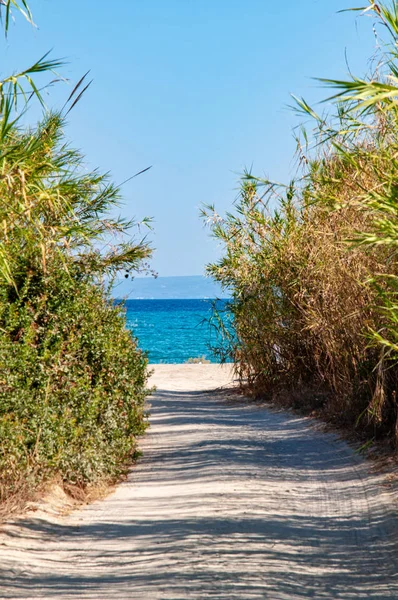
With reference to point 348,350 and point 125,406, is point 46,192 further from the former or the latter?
point 348,350

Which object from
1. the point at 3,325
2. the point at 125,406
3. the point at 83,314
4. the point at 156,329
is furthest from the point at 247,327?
the point at 156,329

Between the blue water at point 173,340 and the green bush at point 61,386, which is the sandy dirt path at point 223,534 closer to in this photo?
the green bush at point 61,386

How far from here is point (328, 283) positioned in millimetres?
10734

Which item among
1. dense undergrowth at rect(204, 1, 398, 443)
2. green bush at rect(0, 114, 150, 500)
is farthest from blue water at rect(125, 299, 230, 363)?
green bush at rect(0, 114, 150, 500)

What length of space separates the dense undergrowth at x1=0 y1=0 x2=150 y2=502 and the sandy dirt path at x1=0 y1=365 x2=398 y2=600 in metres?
0.46

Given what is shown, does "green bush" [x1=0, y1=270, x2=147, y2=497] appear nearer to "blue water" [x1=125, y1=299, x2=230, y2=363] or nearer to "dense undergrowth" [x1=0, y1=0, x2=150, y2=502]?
"dense undergrowth" [x1=0, y1=0, x2=150, y2=502]

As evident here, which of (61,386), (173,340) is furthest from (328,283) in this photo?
(173,340)

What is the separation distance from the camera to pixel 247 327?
1527 cm

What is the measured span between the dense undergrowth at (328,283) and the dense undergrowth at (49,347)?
2.54 m

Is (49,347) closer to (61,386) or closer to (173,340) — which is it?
(61,386)

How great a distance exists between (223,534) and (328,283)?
5829 mm

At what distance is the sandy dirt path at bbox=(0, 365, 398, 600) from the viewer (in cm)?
457

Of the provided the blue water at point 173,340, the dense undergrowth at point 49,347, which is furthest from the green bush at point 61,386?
the blue water at point 173,340

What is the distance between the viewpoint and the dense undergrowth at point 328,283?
696 centimetres
